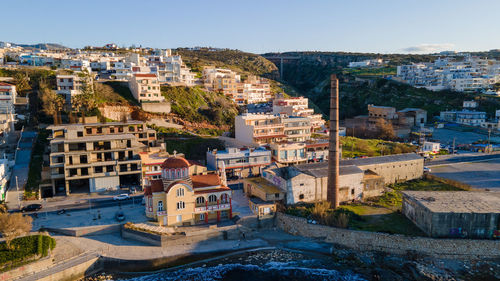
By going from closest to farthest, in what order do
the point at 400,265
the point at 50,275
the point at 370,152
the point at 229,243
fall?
1. the point at 50,275
2. the point at 400,265
3. the point at 229,243
4. the point at 370,152

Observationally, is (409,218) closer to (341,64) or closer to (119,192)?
(119,192)

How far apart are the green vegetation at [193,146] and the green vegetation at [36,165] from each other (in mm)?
18804

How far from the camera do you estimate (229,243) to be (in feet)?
120

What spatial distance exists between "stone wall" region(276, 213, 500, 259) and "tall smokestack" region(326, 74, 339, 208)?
19.7 ft

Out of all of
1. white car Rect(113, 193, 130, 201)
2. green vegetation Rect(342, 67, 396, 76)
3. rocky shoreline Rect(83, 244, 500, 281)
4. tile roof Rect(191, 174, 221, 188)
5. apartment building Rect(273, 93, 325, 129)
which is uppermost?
green vegetation Rect(342, 67, 396, 76)

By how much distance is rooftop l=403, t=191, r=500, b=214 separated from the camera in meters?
35.3

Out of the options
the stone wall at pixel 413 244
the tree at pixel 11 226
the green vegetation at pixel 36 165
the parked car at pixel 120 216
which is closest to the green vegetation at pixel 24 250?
the tree at pixel 11 226

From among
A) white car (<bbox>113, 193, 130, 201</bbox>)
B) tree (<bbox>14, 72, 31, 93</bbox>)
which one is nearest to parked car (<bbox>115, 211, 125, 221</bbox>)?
white car (<bbox>113, 193, 130, 201</bbox>)

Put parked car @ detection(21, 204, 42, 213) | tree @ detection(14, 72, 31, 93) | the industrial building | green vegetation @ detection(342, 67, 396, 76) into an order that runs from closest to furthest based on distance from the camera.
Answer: the industrial building, parked car @ detection(21, 204, 42, 213), tree @ detection(14, 72, 31, 93), green vegetation @ detection(342, 67, 396, 76)

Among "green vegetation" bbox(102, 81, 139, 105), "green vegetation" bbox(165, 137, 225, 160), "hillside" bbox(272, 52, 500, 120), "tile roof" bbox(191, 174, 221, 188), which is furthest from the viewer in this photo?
"hillside" bbox(272, 52, 500, 120)

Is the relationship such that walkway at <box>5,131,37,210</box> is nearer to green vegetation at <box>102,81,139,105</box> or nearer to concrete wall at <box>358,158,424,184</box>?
green vegetation at <box>102,81,139,105</box>

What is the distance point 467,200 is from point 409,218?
626 centimetres

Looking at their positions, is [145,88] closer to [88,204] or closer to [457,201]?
[88,204]

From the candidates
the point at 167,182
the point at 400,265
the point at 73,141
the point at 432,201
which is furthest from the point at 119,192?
the point at 432,201
